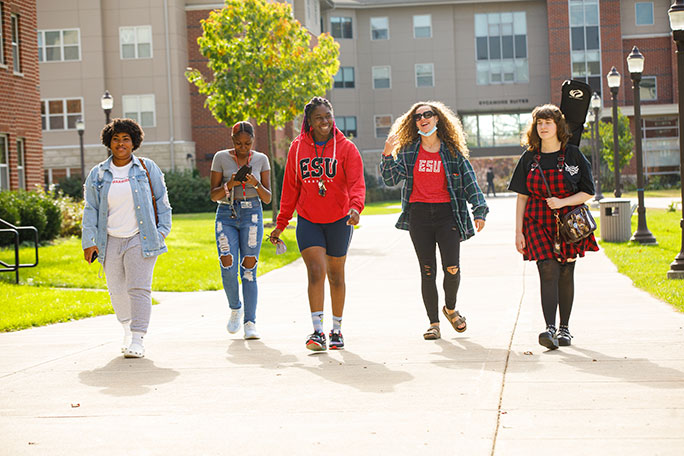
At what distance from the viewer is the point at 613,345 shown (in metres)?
7.50

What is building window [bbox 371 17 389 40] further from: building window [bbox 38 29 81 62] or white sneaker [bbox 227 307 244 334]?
white sneaker [bbox 227 307 244 334]

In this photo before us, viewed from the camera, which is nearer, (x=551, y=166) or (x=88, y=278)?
(x=551, y=166)

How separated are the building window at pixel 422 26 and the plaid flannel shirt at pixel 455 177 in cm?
5524

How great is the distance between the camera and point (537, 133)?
7617 millimetres

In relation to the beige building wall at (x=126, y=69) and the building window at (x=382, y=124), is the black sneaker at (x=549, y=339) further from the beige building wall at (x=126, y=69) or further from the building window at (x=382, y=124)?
the building window at (x=382, y=124)

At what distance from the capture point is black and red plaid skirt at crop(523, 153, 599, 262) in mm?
7543

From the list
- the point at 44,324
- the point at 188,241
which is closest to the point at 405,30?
the point at 188,241

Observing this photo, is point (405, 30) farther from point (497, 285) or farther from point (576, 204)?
point (576, 204)

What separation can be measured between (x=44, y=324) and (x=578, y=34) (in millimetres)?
53074

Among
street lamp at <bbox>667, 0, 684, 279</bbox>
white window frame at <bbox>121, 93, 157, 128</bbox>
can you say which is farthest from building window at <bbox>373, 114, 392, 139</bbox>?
street lamp at <bbox>667, 0, 684, 279</bbox>

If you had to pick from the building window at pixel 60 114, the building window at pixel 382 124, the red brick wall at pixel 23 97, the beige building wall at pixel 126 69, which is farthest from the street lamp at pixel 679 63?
the building window at pixel 382 124

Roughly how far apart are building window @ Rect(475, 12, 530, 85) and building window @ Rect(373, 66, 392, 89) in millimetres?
5816

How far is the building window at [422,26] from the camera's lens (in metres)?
61.7

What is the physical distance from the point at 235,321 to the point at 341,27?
182 feet
